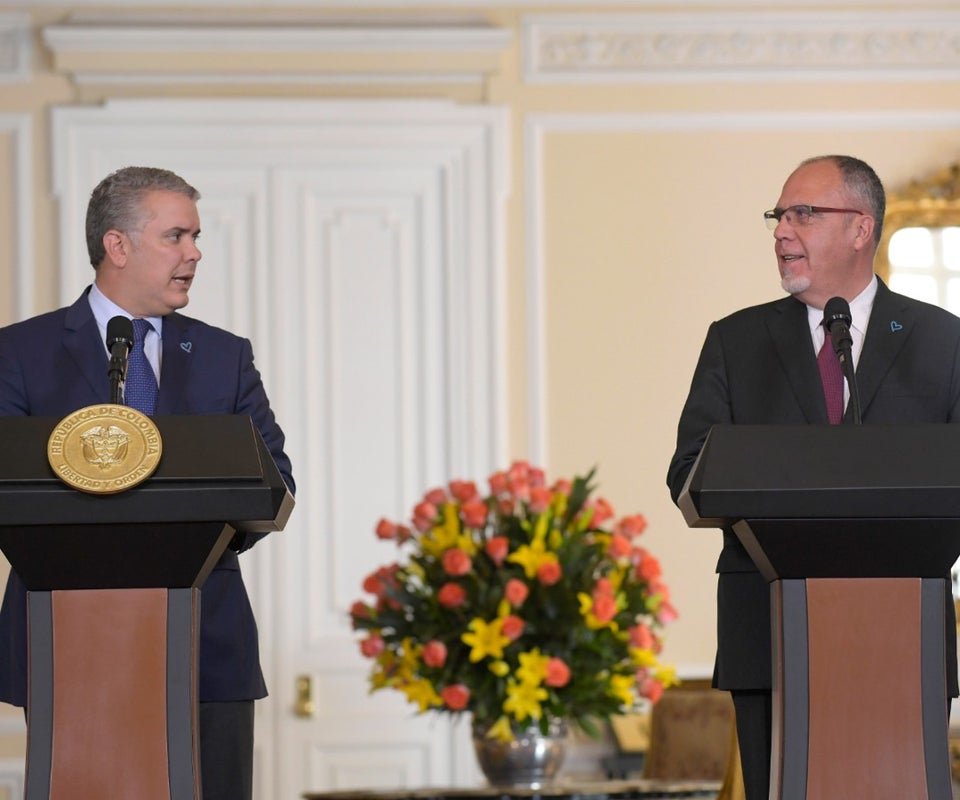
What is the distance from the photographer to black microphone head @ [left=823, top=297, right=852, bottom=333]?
2648 millimetres

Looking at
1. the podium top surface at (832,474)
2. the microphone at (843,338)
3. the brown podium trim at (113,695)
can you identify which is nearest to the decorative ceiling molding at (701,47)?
the microphone at (843,338)

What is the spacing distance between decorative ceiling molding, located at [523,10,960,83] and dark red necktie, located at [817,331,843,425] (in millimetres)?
3227

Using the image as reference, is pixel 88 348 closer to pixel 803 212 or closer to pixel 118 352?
pixel 118 352

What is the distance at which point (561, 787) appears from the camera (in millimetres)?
3680

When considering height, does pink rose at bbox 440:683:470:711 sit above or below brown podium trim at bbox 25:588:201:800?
below

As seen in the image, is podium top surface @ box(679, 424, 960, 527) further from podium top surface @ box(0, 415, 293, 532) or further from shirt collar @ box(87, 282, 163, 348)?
shirt collar @ box(87, 282, 163, 348)

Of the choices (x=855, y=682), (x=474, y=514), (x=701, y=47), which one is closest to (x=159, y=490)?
(x=855, y=682)

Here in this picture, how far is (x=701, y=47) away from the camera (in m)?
5.97

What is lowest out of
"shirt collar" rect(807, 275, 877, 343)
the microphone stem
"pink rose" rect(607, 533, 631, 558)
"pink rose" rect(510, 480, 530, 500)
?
"pink rose" rect(607, 533, 631, 558)

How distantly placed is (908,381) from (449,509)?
139 cm

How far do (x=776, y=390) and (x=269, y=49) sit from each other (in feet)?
11.4

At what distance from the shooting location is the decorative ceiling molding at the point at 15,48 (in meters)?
5.89

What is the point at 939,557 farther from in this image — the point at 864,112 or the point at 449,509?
the point at 864,112

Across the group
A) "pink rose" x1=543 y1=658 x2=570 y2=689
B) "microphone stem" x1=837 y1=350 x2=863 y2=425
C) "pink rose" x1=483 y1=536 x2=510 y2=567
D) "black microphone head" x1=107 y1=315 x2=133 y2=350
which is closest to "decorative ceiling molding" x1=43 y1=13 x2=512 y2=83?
"pink rose" x1=483 y1=536 x2=510 y2=567
